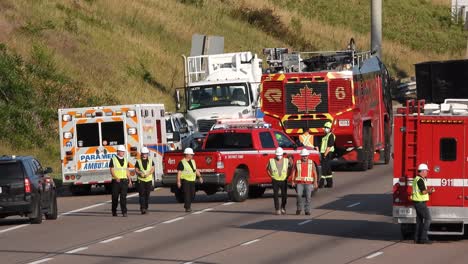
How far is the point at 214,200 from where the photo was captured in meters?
33.3

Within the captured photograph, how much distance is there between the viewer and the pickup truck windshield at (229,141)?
3241 cm

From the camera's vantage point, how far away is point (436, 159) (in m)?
23.1

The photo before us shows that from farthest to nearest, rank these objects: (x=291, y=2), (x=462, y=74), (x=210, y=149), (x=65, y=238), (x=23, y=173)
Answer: (x=291, y=2) → (x=210, y=149) → (x=462, y=74) → (x=23, y=173) → (x=65, y=238)

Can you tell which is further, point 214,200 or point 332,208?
point 214,200

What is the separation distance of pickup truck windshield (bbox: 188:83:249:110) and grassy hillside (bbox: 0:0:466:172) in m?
5.35

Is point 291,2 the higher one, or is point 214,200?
point 291,2

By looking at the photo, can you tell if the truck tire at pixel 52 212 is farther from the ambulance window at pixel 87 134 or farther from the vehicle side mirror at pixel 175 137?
the vehicle side mirror at pixel 175 137

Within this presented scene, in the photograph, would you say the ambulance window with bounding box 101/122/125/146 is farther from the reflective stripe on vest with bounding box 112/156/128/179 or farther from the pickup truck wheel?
the reflective stripe on vest with bounding box 112/156/128/179

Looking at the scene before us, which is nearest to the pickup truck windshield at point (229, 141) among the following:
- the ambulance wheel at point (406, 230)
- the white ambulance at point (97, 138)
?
the white ambulance at point (97, 138)

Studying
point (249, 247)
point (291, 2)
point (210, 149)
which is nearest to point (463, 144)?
point (249, 247)

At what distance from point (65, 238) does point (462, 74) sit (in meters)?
10.8

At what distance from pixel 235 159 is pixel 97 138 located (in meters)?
6.06

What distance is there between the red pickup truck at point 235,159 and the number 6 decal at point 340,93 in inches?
215

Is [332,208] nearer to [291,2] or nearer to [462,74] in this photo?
[462,74]
